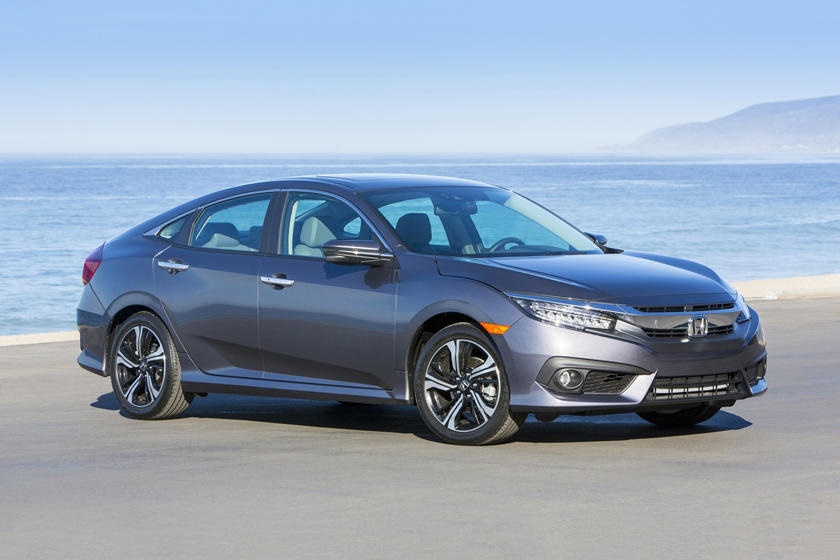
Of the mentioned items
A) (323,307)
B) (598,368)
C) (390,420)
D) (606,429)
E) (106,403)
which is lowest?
(106,403)

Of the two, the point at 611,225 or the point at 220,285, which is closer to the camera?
the point at 220,285

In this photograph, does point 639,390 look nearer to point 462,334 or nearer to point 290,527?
point 462,334

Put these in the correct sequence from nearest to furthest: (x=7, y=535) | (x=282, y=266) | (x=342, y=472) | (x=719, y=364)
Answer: (x=7, y=535), (x=342, y=472), (x=719, y=364), (x=282, y=266)

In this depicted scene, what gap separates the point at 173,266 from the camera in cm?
Result: 1056

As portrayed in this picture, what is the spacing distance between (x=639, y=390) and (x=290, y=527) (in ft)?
8.63

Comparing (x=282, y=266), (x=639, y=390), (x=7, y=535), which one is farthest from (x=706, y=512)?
(x=282, y=266)

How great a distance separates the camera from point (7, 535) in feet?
22.5

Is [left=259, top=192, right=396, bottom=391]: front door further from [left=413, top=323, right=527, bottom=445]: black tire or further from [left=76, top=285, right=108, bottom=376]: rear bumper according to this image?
[left=76, top=285, right=108, bottom=376]: rear bumper

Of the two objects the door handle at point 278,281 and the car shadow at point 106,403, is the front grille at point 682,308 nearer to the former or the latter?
the door handle at point 278,281

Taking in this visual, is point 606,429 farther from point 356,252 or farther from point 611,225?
point 611,225

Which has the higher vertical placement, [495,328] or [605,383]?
[495,328]

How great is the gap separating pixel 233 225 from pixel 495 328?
2520 mm

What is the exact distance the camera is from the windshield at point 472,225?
9.58 m

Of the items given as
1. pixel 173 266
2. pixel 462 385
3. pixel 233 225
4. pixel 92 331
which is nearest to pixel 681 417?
pixel 462 385
